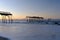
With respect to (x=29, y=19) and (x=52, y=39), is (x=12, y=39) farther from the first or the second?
(x=29, y=19)

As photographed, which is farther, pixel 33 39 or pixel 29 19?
pixel 29 19

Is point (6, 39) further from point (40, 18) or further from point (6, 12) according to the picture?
point (40, 18)

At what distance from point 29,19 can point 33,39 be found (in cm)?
4981

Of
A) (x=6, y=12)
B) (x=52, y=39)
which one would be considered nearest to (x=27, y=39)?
(x=52, y=39)

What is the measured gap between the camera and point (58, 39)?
11266 millimetres

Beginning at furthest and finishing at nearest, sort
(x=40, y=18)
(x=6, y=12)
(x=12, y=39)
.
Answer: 1. (x=40, y=18)
2. (x=6, y=12)
3. (x=12, y=39)

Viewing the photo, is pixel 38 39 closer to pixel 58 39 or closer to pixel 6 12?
pixel 58 39

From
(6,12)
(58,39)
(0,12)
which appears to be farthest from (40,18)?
(58,39)

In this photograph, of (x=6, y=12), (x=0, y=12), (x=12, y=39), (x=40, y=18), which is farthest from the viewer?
(x=40, y=18)

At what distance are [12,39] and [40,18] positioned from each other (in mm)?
48526

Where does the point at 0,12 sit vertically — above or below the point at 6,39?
above

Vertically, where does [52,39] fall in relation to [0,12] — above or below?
below

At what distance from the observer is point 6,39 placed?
1085 cm

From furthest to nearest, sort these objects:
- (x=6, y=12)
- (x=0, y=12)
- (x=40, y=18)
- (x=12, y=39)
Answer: (x=40, y=18), (x=6, y=12), (x=0, y=12), (x=12, y=39)
